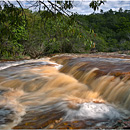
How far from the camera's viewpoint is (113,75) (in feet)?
14.0

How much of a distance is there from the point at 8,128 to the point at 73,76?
307 cm

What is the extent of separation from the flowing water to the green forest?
829 millimetres

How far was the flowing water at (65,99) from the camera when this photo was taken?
2.53 meters

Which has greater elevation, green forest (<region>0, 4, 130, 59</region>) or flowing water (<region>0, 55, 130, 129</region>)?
green forest (<region>0, 4, 130, 59</region>)

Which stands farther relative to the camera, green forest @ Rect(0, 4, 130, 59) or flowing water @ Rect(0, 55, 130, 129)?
green forest @ Rect(0, 4, 130, 59)

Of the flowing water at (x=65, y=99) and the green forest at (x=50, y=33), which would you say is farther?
the green forest at (x=50, y=33)

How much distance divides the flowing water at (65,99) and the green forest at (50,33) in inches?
32.7

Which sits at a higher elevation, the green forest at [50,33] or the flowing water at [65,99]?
the green forest at [50,33]

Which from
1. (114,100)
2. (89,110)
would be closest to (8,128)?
(89,110)

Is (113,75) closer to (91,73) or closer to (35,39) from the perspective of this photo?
(91,73)

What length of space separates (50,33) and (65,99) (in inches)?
86.2

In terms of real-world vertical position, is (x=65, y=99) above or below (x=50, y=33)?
below

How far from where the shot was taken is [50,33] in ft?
16.8

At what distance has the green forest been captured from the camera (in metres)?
3.89
